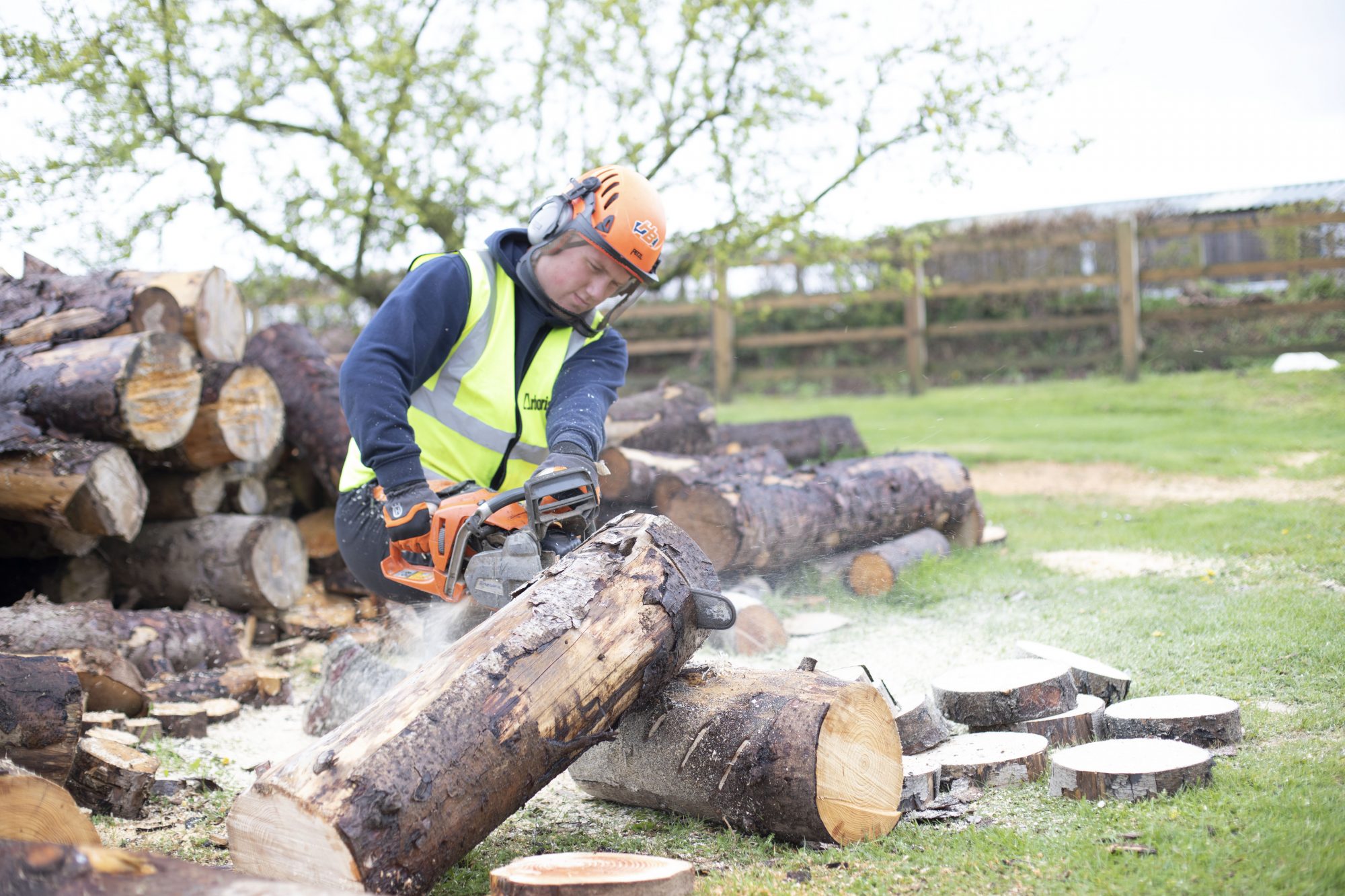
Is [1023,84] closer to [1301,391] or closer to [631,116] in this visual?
[631,116]

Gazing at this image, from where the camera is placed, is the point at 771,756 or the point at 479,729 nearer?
the point at 479,729

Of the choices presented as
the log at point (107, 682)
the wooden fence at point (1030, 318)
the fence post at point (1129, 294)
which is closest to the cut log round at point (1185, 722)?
the log at point (107, 682)

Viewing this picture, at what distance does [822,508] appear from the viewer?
532 cm

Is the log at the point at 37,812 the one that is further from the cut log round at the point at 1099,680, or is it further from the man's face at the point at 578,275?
the cut log round at the point at 1099,680

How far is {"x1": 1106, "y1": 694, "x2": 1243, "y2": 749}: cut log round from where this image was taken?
273cm

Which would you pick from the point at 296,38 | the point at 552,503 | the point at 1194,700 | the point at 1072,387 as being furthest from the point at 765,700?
the point at 1072,387

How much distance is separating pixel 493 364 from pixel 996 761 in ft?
6.36

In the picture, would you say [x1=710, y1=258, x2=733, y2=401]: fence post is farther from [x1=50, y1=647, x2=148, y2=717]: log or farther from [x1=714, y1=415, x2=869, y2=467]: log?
[x1=50, y1=647, x2=148, y2=717]: log

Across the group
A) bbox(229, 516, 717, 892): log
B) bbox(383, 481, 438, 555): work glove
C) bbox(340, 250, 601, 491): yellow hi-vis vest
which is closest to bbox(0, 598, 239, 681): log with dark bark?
bbox(340, 250, 601, 491): yellow hi-vis vest

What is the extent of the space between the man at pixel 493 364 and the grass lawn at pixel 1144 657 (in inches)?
42.1

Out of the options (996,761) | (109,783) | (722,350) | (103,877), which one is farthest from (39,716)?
(722,350)

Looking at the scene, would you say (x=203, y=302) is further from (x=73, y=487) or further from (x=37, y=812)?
→ (x=37, y=812)

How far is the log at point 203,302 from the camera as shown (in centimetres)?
501

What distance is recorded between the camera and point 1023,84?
7324mm
